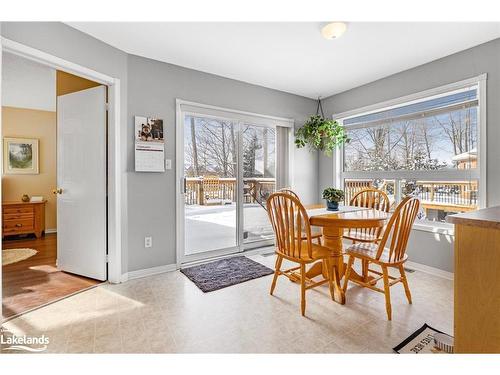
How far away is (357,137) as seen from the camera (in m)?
3.87

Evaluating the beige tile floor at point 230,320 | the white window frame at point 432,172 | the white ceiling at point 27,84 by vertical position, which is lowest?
the beige tile floor at point 230,320

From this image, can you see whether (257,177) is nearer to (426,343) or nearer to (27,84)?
(426,343)

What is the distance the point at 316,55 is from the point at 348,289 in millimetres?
2444

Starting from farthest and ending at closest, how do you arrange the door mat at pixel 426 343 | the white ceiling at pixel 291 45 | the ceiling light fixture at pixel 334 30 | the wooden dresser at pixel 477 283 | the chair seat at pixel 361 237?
1. the chair seat at pixel 361 237
2. the white ceiling at pixel 291 45
3. the ceiling light fixture at pixel 334 30
4. the door mat at pixel 426 343
5. the wooden dresser at pixel 477 283

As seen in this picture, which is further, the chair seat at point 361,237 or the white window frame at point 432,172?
the chair seat at point 361,237

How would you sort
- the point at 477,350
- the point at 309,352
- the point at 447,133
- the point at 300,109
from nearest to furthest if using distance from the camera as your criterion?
the point at 477,350 → the point at 309,352 → the point at 447,133 → the point at 300,109

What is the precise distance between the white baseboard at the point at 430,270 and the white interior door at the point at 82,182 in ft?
11.4

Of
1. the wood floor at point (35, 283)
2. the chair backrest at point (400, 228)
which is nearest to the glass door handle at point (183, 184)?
the wood floor at point (35, 283)

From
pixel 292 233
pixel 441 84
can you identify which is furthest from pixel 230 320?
pixel 441 84

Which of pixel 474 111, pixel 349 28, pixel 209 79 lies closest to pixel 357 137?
pixel 474 111

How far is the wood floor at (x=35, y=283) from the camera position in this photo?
2.22m

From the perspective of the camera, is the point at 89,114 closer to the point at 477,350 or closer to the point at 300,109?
the point at 300,109

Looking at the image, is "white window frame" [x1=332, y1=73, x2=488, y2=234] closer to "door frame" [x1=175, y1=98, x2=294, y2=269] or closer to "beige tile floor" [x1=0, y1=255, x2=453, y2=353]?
"beige tile floor" [x1=0, y1=255, x2=453, y2=353]

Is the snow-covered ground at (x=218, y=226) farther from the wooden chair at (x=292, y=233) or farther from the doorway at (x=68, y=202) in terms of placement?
the wooden chair at (x=292, y=233)
